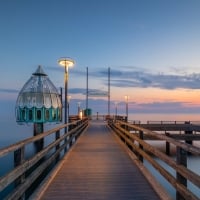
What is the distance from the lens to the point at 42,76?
39.7 metres

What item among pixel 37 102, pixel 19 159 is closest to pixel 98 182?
pixel 19 159

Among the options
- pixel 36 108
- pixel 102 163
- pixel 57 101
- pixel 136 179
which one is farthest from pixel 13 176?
pixel 57 101

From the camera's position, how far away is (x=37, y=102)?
37.8 metres

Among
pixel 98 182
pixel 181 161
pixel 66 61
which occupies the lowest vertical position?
Answer: pixel 98 182

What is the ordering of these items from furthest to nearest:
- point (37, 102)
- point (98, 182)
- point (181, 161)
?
point (37, 102), point (98, 182), point (181, 161)

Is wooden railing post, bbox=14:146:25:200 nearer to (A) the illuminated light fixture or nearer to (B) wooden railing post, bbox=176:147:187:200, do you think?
(B) wooden railing post, bbox=176:147:187:200

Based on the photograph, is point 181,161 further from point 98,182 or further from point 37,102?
point 37,102

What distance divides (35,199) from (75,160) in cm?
470

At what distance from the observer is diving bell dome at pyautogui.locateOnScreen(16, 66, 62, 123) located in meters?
37.4

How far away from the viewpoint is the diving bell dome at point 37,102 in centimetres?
3744

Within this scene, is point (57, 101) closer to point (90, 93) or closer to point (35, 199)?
point (90, 93)

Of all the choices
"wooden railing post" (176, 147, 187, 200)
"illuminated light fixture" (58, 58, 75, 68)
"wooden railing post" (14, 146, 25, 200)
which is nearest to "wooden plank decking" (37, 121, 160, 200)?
"wooden railing post" (14, 146, 25, 200)

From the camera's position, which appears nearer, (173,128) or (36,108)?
(36,108)

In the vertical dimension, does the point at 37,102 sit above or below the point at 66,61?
below
